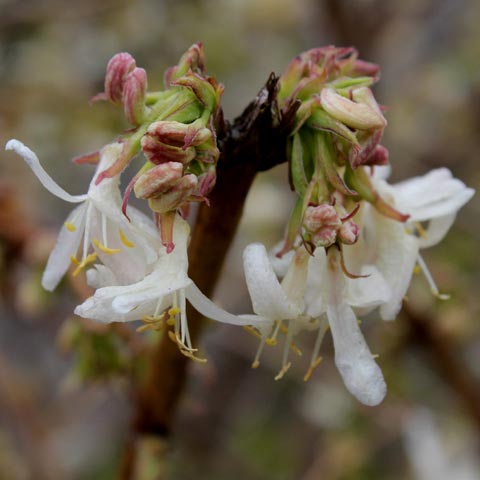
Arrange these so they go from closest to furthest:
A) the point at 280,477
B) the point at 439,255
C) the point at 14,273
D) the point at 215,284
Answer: the point at 215,284 < the point at 14,273 < the point at 439,255 < the point at 280,477

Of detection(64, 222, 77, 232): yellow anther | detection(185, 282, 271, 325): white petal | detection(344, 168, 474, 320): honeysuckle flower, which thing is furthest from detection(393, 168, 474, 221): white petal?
detection(64, 222, 77, 232): yellow anther

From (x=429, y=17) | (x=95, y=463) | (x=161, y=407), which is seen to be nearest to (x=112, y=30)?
(x=429, y=17)

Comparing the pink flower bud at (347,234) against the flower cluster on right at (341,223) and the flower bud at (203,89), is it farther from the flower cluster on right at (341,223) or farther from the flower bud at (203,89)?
the flower bud at (203,89)

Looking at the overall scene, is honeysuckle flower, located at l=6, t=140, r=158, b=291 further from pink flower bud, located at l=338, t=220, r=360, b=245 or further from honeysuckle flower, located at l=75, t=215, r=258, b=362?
pink flower bud, located at l=338, t=220, r=360, b=245

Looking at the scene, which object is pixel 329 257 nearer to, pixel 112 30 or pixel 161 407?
pixel 161 407

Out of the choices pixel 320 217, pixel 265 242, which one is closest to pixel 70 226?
pixel 320 217

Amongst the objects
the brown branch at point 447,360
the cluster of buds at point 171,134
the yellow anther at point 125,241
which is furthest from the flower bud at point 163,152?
the brown branch at point 447,360

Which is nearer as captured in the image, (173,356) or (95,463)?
(173,356)
